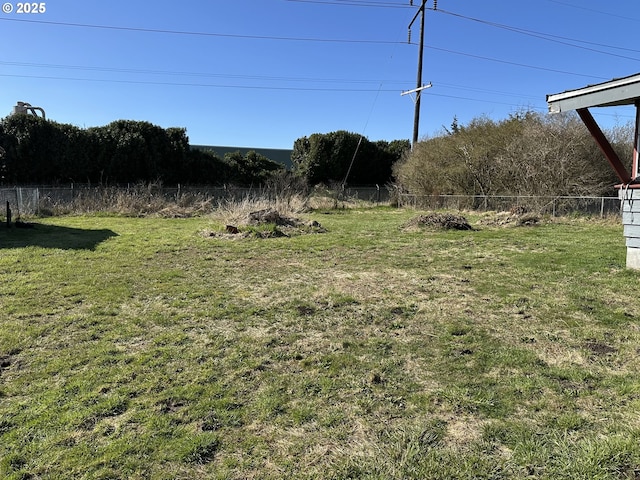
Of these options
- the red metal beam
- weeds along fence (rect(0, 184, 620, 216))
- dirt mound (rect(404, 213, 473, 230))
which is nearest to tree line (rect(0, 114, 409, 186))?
weeds along fence (rect(0, 184, 620, 216))

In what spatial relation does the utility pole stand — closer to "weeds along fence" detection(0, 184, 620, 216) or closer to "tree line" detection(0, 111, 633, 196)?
"tree line" detection(0, 111, 633, 196)

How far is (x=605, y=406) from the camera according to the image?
8.38 ft

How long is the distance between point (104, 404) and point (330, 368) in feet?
5.05

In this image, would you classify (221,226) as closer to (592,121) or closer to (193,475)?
(592,121)

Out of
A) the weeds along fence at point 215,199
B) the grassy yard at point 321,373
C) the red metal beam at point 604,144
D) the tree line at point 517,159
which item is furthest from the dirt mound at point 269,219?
the tree line at point 517,159

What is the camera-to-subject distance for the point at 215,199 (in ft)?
68.0

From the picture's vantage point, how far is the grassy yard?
2160 millimetres

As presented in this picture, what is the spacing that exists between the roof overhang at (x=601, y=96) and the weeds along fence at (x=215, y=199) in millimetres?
8946

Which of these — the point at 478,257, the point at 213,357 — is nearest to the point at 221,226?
the point at 478,257

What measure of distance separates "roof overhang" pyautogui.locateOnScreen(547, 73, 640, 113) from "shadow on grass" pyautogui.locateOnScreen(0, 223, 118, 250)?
8.82 meters

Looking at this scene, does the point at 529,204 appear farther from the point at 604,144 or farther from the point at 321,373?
the point at 321,373

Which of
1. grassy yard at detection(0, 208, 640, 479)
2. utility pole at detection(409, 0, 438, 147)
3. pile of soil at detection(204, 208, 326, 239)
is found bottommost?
grassy yard at detection(0, 208, 640, 479)

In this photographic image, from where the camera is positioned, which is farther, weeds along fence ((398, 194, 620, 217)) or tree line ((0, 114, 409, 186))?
tree line ((0, 114, 409, 186))

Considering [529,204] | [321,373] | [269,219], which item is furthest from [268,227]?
[529,204]
